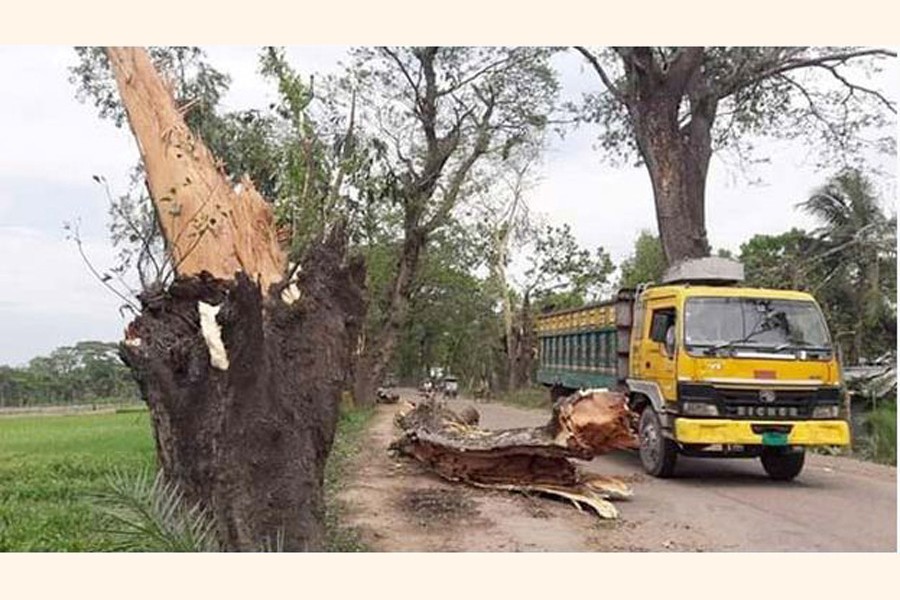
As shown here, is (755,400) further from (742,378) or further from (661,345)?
(661,345)

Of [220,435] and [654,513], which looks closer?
[220,435]

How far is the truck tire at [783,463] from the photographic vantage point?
1067cm

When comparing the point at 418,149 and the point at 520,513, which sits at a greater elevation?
the point at 418,149

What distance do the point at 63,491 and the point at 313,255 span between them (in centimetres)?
418

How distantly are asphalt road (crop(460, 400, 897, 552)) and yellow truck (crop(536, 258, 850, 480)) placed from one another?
17.5 inches

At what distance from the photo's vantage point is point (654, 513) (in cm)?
860

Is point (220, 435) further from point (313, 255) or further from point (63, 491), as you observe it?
point (63, 491)

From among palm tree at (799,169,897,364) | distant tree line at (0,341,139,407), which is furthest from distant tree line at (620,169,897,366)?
distant tree line at (0,341,139,407)

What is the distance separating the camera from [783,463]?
10.9 m

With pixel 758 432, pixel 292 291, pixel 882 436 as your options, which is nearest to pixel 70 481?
pixel 292 291

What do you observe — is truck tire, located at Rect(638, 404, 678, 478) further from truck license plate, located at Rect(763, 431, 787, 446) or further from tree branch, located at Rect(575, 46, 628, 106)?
tree branch, located at Rect(575, 46, 628, 106)

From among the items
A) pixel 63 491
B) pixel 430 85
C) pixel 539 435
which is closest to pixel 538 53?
pixel 430 85

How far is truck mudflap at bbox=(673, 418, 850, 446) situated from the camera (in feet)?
32.0

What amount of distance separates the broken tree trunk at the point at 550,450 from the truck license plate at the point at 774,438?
167cm
